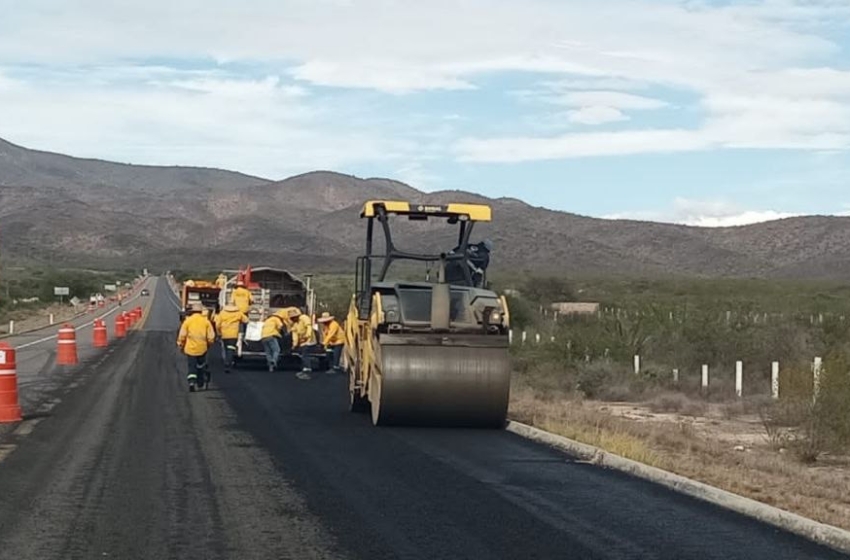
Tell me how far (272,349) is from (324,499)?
61.4ft

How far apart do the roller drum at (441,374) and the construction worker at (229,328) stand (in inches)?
495

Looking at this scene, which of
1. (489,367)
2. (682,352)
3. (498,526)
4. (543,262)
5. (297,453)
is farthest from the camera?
(543,262)

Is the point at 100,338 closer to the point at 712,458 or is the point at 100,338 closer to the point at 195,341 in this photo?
the point at 195,341

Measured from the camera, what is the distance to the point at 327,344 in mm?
30266

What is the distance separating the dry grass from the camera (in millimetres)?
12844

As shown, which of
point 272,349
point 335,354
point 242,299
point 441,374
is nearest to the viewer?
point 441,374

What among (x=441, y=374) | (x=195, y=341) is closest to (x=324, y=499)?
(x=441, y=374)

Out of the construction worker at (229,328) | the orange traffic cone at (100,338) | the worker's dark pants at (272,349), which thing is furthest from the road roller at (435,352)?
the orange traffic cone at (100,338)

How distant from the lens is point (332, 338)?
98.8 ft

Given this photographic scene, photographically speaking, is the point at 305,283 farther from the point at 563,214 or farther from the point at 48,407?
the point at 563,214

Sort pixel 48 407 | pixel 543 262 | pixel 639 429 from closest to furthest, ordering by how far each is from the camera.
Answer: pixel 639 429, pixel 48 407, pixel 543 262

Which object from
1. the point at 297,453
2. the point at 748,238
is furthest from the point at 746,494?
the point at 748,238

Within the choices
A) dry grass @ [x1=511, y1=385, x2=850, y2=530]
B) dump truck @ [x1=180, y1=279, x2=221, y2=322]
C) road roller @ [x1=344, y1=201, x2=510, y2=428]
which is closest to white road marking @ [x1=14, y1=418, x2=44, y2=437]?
road roller @ [x1=344, y1=201, x2=510, y2=428]

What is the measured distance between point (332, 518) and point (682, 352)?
23.3 meters
